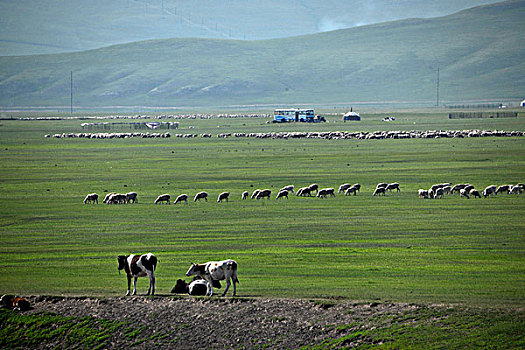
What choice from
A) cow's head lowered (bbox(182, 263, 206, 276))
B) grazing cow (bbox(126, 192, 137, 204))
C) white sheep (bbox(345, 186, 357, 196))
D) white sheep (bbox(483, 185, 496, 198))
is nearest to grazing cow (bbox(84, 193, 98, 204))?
grazing cow (bbox(126, 192, 137, 204))

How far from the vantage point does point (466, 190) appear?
39469 mm

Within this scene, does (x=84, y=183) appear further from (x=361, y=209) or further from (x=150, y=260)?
(x=150, y=260)

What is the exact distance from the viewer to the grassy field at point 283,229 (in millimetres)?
22500

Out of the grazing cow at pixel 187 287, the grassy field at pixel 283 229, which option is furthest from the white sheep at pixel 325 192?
the grazing cow at pixel 187 287

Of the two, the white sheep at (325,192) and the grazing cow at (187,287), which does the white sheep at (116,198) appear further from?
→ the grazing cow at (187,287)

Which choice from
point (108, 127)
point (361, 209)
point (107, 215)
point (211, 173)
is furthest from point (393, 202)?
point (108, 127)

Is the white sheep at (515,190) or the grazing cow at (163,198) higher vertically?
the white sheep at (515,190)

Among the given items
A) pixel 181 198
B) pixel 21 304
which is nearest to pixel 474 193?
pixel 181 198

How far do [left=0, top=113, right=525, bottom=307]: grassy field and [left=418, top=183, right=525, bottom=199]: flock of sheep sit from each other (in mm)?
882

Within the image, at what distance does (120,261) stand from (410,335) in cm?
791

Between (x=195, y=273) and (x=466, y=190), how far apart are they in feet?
70.8

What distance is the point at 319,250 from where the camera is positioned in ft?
88.0

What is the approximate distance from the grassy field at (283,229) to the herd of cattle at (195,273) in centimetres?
79

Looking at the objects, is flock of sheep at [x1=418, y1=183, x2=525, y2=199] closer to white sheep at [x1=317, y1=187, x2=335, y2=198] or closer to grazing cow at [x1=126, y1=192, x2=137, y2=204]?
white sheep at [x1=317, y1=187, x2=335, y2=198]
